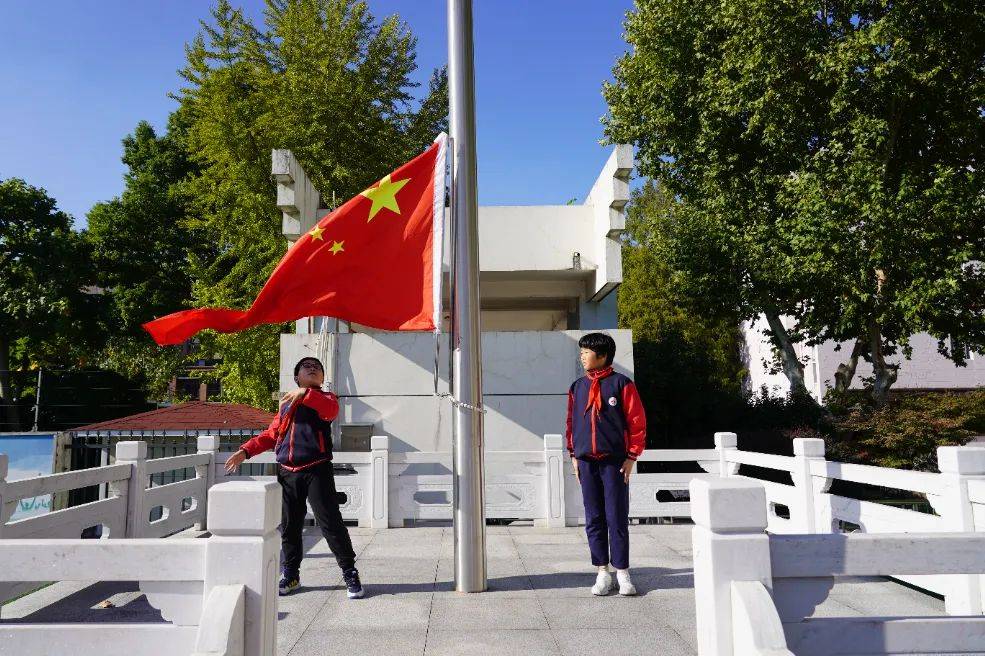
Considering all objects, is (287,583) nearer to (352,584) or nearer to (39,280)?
(352,584)

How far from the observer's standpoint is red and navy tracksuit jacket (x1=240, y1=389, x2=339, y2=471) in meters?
5.50

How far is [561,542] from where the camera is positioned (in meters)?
7.98

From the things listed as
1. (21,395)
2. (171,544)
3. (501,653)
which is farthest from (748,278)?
(21,395)

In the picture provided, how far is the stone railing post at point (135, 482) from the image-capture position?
24.8 feet

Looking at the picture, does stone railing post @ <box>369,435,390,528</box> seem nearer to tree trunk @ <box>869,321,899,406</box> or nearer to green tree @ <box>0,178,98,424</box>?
tree trunk @ <box>869,321,899,406</box>

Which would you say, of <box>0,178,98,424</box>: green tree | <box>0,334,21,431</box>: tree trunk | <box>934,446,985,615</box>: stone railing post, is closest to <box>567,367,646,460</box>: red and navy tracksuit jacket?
<box>934,446,985,615</box>: stone railing post

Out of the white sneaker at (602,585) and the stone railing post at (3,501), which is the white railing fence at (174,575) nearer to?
the white sneaker at (602,585)

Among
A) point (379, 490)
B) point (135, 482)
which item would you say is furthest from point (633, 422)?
point (135, 482)

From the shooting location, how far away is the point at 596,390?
556 cm

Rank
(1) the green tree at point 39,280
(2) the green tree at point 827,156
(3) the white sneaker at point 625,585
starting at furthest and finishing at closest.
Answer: (1) the green tree at point 39,280 < (2) the green tree at point 827,156 < (3) the white sneaker at point 625,585

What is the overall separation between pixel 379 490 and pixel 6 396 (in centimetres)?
2443

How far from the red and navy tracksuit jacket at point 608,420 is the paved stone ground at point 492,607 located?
1.13 m

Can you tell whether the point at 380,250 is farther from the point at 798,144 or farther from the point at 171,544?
the point at 798,144

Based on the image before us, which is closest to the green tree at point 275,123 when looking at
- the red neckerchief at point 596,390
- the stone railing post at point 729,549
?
the red neckerchief at point 596,390
